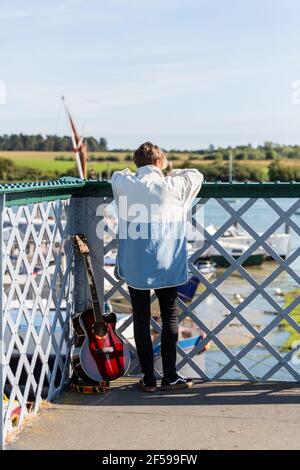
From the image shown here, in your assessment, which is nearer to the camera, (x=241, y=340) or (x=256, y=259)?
(x=241, y=340)

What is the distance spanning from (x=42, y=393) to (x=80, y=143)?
46.3 meters

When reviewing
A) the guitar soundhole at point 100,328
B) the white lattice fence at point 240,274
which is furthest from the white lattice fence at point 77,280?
the guitar soundhole at point 100,328

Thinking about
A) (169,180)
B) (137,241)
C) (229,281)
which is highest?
(169,180)

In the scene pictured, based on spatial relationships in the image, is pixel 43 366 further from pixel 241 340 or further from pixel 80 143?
pixel 80 143

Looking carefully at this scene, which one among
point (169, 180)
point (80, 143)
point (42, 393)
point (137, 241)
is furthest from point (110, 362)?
point (80, 143)

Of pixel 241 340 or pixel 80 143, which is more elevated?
pixel 80 143

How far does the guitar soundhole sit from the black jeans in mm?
258

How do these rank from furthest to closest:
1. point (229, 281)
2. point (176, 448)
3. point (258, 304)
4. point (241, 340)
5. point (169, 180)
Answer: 1. point (229, 281)
2. point (258, 304)
3. point (241, 340)
4. point (169, 180)
5. point (176, 448)

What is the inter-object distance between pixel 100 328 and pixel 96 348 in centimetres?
14

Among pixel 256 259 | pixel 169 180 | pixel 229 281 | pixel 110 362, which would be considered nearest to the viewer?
pixel 169 180

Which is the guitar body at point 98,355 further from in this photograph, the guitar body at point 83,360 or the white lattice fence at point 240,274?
the white lattice fence at point 240,274

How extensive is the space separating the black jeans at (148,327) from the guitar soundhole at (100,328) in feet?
0.85

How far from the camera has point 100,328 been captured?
5461mm

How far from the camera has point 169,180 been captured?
16.6 ft
